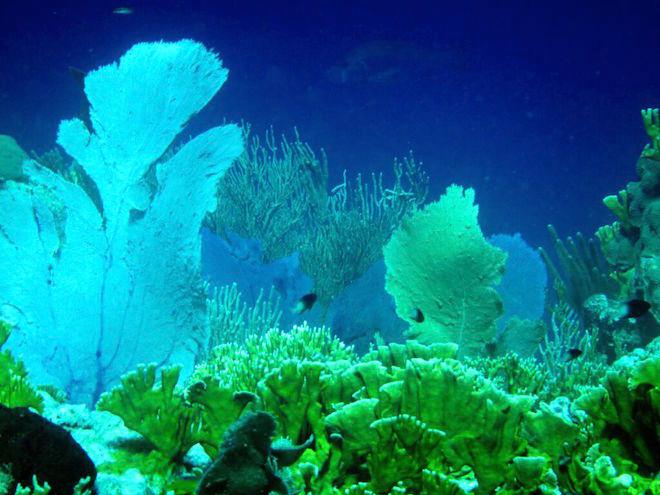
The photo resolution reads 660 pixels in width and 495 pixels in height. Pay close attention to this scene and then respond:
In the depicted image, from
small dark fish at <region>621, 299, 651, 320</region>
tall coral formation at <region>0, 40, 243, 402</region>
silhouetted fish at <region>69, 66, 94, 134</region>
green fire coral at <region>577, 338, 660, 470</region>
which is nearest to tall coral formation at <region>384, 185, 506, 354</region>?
small dark fish at <region>621, 299, 651, 320</region>

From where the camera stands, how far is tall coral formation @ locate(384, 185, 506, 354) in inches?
161

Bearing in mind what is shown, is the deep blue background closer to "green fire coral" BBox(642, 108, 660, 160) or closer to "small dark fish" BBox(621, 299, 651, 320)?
"green fire coral" BBox(642, 108, 660, 160)

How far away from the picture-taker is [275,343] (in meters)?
3.34

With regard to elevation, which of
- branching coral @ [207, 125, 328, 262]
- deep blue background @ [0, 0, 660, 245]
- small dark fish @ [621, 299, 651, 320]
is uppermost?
deep blue background @ [0, 0, 660, 245]

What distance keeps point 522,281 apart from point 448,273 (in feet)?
4.68

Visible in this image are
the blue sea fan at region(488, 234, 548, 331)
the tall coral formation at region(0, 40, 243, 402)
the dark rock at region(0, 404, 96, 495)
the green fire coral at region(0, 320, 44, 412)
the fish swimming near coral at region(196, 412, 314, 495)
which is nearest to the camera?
the fish swimming near coral at region(196, 412, 314, 495)

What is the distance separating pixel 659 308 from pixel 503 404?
4111mm

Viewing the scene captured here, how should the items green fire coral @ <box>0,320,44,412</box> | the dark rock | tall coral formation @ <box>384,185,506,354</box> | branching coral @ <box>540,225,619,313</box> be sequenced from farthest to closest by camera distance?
branching coral @ <box>540,225,619,313</box> < tall coral formation @ <box>384,185,506,354</box> < green fire coral @ <box>0,320,44,412</box> < the dark rock

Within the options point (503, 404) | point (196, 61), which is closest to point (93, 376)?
point (196, 61)

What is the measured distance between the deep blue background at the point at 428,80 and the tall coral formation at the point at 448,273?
23621 mm

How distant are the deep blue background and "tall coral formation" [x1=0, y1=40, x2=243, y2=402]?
23748 mm

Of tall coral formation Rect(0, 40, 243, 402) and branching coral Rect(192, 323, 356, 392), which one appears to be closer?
branching coral Rect(192, 323, 356, 392)

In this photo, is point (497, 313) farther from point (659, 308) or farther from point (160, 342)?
point (160, 342)

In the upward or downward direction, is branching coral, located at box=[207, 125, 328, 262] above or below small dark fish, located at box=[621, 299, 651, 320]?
above
